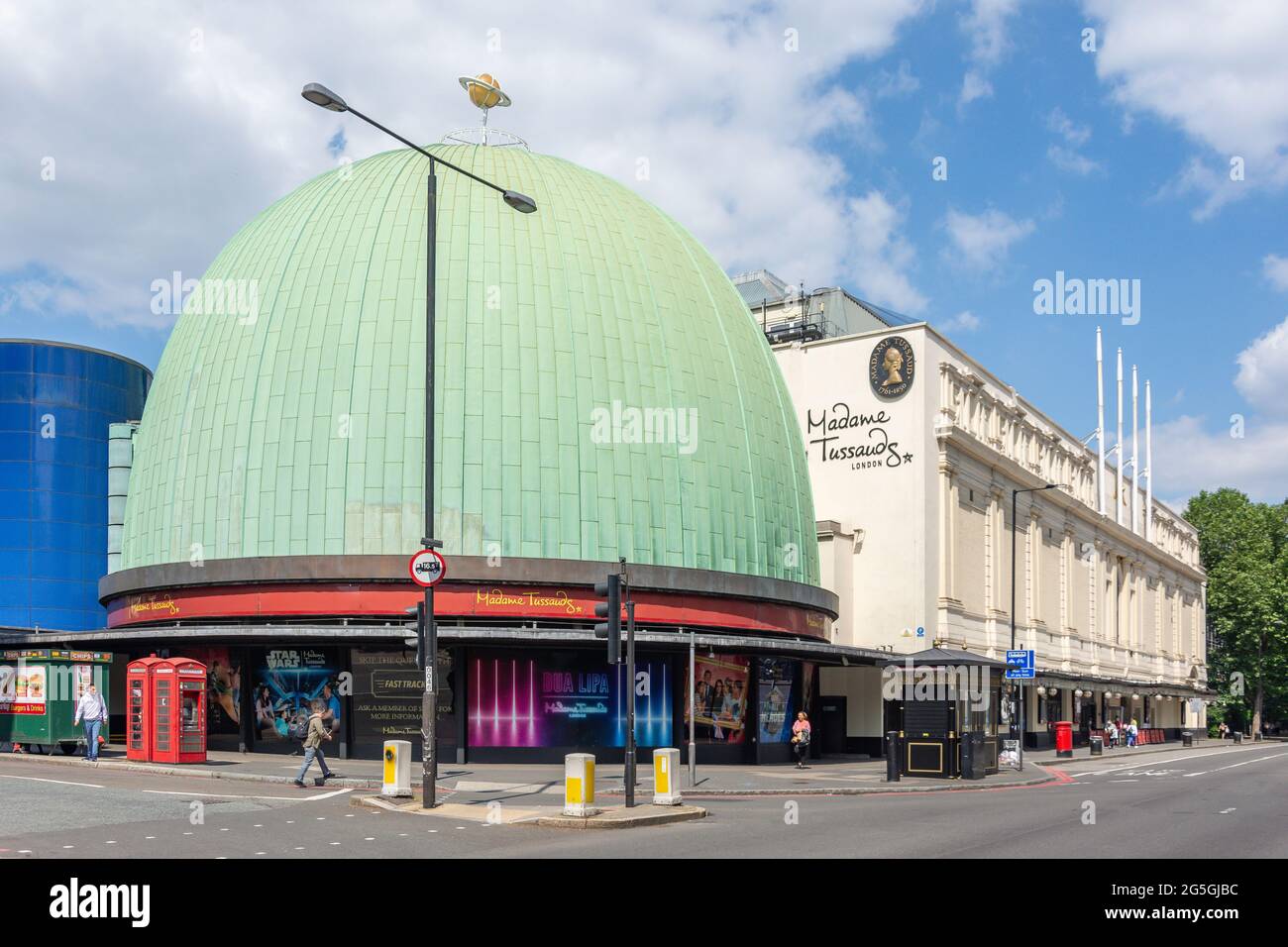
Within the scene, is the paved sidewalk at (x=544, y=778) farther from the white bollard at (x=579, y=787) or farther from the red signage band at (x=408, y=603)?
the red signage band at (x=408, y=603)

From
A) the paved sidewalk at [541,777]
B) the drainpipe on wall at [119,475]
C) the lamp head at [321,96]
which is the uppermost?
the lamp head at [321,96]

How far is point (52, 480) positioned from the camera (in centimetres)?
6638

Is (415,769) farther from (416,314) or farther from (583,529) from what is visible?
(416,314)

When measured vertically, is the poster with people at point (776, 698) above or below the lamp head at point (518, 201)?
below

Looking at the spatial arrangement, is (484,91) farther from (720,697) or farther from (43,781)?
(43,781)

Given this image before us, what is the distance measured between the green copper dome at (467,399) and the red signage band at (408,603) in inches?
47.6

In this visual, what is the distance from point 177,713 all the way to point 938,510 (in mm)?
35570

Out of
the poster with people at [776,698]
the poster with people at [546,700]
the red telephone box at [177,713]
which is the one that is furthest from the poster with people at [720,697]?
the red telephone box at [177,713]

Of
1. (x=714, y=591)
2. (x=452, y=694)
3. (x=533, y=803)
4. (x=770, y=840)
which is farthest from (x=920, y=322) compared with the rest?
(x=770, y=840)

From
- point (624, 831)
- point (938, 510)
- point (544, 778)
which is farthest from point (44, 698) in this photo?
point (938, 510)

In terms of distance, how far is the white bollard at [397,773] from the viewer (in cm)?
2333

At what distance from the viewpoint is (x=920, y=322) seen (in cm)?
5594

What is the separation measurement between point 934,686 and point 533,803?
15231mm

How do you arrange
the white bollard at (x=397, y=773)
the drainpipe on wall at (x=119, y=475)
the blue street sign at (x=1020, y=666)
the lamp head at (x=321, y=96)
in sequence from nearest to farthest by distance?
the lamp head at (x=321, y=96) < the white bollard at (x=397, y=773) < the blue street sign at (x=1020, y=666) < the drainpipe on wall at (x=119, y=475)
